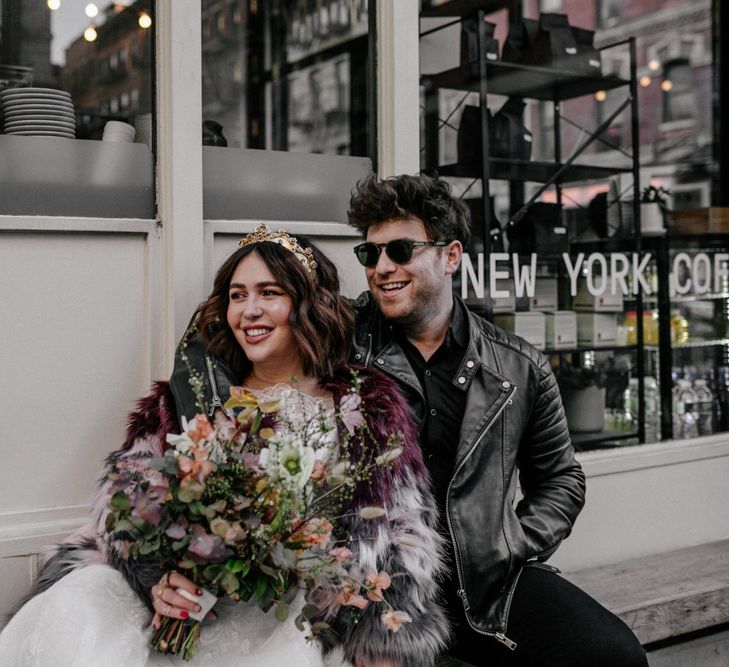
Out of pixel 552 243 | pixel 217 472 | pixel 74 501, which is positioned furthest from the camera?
pixel 552 243

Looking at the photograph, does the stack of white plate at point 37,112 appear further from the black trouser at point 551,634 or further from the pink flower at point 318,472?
the black trouser at point 551,634

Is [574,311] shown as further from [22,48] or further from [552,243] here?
[22,48]

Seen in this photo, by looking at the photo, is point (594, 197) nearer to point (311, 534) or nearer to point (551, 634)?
point (551, 634)

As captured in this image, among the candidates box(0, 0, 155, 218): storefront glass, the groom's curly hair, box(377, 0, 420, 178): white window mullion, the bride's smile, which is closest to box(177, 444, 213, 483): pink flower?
the bride's smile

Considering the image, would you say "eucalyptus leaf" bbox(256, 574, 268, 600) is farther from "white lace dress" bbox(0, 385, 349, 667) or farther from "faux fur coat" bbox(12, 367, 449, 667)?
"faux fur coat" bbox(12, 367, 449, 667)

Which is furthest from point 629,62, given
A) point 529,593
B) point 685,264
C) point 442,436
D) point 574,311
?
point 529,593

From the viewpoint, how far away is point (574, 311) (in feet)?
14.2

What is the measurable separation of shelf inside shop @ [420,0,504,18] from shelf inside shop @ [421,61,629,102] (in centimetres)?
25

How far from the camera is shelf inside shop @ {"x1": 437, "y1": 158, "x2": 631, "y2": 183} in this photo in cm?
410

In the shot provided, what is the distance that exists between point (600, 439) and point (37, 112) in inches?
112

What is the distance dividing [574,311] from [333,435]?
6.78ft

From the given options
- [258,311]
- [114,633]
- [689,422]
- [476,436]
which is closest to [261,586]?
[114,633]

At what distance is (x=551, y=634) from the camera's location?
2770 millimetres

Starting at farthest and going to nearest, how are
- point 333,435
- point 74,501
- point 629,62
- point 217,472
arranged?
point 629,62
point 74,501
point 333,435
point 217,472
